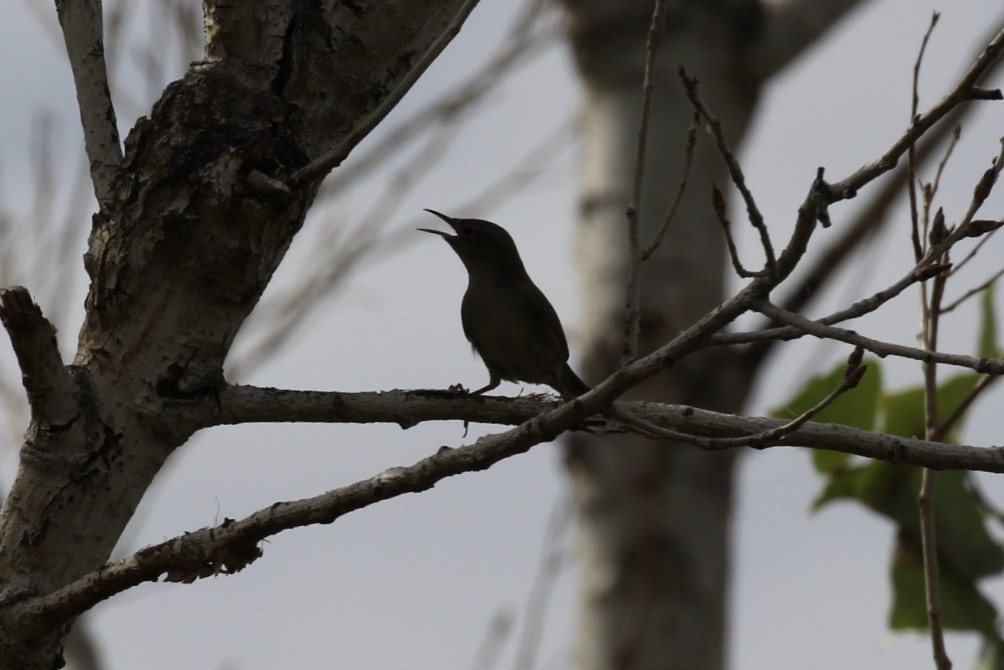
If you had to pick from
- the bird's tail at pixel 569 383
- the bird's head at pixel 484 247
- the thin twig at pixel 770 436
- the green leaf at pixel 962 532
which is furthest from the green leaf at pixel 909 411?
the thin twig at pixel 770 436

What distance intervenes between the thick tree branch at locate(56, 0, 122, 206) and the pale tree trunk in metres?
3.20

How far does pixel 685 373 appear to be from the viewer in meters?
6.67

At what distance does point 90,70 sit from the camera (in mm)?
3127

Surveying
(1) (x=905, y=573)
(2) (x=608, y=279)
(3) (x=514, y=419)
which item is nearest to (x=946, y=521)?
(1) (x=905, y=573)

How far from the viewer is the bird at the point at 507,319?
17.3 ft

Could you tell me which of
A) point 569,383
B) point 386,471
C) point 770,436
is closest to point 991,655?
point 569,383

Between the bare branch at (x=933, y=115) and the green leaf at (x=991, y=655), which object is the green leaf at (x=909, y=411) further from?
the bare branch at (x=933, y=115)

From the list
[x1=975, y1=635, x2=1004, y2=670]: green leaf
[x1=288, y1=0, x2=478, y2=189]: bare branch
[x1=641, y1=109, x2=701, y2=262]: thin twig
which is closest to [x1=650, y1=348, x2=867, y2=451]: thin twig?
[x1=641, y1=109, x2=701, y2=262]: thin twig

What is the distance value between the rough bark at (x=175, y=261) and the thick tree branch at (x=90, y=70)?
62 millimetres

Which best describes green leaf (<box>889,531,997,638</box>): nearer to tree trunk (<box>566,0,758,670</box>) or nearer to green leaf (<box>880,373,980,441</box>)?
green leaf (<box>880,373,980,441</box>)

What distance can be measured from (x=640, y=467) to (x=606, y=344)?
0.63 metres

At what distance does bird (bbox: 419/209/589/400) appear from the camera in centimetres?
526

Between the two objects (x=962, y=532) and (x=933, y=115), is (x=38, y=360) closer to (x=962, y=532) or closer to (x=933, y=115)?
(x=933, y=115)

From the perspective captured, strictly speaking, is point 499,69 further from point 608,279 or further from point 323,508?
point 323,508
